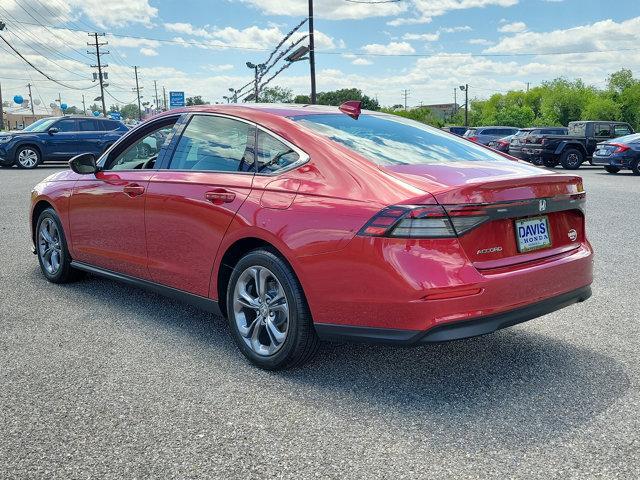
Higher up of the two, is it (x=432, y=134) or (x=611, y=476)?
(x=432, y=134)

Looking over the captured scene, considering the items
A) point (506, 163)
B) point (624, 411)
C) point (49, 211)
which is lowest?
point (624, 411)

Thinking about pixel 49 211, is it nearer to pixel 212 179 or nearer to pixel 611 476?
pixel 212 179

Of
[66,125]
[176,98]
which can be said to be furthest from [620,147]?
[176,98]

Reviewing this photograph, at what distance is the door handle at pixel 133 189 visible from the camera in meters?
4.54

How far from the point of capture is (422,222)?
3.04m

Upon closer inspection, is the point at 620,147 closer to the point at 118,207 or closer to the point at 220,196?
the point at 118,207

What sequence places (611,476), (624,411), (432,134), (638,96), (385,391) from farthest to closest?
(638,96) → (432,134) → (385,391) → (624,411) → (611,476)

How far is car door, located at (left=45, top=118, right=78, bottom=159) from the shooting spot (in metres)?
21.5

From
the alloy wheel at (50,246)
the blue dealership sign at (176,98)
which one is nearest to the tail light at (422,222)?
the alloy wheel at (50,246)

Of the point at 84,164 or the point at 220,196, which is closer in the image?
the point at 220,196

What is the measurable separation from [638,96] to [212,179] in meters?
102

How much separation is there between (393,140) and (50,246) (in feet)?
11.6

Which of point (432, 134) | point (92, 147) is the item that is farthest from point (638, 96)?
point (432, 134)

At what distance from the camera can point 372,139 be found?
→ 383 cm
